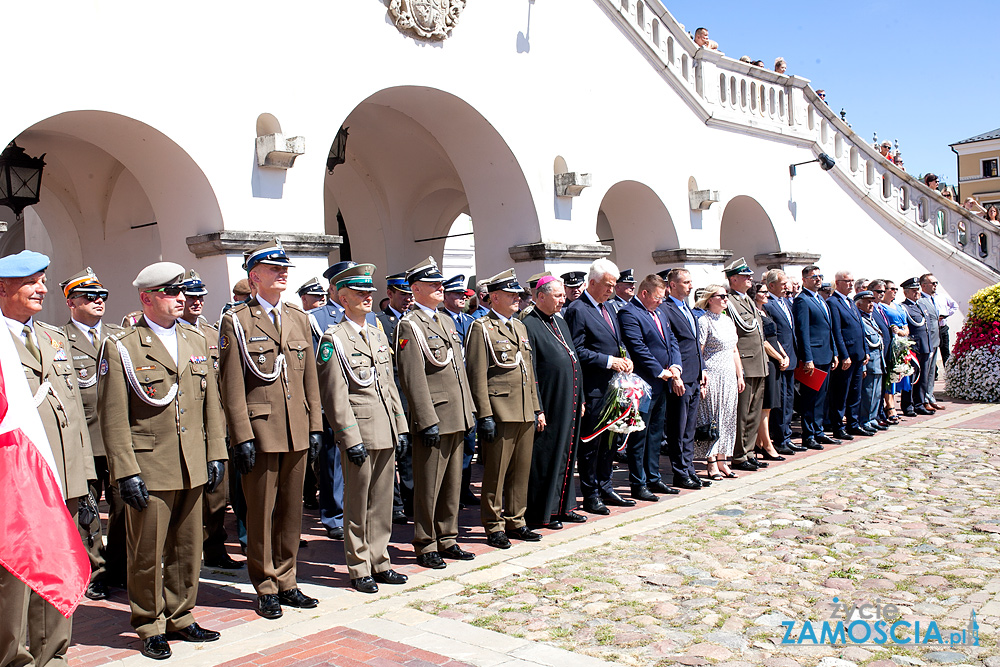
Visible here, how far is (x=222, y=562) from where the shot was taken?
6188mm

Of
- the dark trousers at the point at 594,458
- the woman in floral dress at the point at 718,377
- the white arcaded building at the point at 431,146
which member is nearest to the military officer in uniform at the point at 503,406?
the dark trousers at the point at 594,458

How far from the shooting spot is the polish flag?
2.96 meters

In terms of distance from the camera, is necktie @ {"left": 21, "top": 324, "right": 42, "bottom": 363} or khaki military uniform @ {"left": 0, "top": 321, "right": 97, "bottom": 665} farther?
necktie @ {"left": 21, "top": 324, "right": 42, "bottom": 363}

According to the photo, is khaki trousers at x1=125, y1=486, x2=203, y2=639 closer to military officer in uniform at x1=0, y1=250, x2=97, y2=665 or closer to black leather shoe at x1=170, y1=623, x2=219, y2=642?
black leather shoe at x1=170, y1=623, x2=219, y2=642

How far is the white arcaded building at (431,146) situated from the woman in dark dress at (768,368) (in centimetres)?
257

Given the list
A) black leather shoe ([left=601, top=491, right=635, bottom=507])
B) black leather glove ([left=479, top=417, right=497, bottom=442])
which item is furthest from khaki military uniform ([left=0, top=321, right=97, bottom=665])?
black leather shoe ([left=601, top=491, right=635, bottom=507])

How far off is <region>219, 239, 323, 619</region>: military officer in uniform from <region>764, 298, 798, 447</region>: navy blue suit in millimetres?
6235

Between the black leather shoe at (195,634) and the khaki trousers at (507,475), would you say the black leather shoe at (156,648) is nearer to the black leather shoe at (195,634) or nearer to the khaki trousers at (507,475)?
the black leather shoe at (195,634)

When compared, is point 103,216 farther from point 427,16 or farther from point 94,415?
point 94,415

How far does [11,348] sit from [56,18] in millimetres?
5094

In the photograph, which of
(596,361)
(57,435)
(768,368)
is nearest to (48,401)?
(57,435)

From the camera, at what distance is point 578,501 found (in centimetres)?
793

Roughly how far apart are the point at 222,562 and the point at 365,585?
1.33 metres

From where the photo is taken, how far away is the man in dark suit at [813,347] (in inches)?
407
